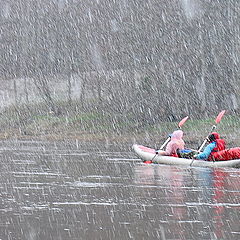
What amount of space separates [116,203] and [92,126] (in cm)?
3272

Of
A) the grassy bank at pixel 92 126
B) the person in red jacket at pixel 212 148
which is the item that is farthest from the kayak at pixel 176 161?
the grassy bank at pixel 92 126

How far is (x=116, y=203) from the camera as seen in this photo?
13055 mm

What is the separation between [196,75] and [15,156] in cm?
1933

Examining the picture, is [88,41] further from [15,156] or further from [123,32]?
[15,156]

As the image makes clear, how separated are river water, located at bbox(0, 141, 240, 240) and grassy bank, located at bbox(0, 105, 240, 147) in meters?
15.5

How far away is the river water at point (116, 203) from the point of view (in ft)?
33.6

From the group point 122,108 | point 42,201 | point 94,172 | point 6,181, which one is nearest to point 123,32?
point 122,108

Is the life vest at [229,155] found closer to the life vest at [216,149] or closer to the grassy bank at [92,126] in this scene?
the life vest at [216,149]

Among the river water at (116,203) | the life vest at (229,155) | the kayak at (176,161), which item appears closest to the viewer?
the river water at (116,203)

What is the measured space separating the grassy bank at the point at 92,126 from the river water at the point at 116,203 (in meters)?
15.5

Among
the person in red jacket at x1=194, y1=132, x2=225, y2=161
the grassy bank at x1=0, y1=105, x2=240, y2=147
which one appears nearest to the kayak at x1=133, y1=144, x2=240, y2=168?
the person in red jacket at x1=194, y1=132, x2=225, y2=161

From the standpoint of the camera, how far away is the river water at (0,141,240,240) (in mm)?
10250

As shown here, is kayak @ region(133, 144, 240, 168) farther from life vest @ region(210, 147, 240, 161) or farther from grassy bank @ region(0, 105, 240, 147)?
grassy bank @ region(0, 105, 240, 147)

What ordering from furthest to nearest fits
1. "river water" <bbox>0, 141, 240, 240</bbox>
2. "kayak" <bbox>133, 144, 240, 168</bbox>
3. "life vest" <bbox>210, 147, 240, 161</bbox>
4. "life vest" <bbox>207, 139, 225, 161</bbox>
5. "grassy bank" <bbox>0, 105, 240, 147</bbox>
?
1. "grassy bank" <bbox>0, 105, 240, 147</bbox>
2. "life vest" <bbox>207, 139, 225, 161</bbox>
3. "life vest" <bbox>210, 147, 240, 161</bbox>
4. "kayak" <bbox>133, 144, 240, 168</bbox>
5. "river water" <bbox>0, 141, 240, 240</bbox>
